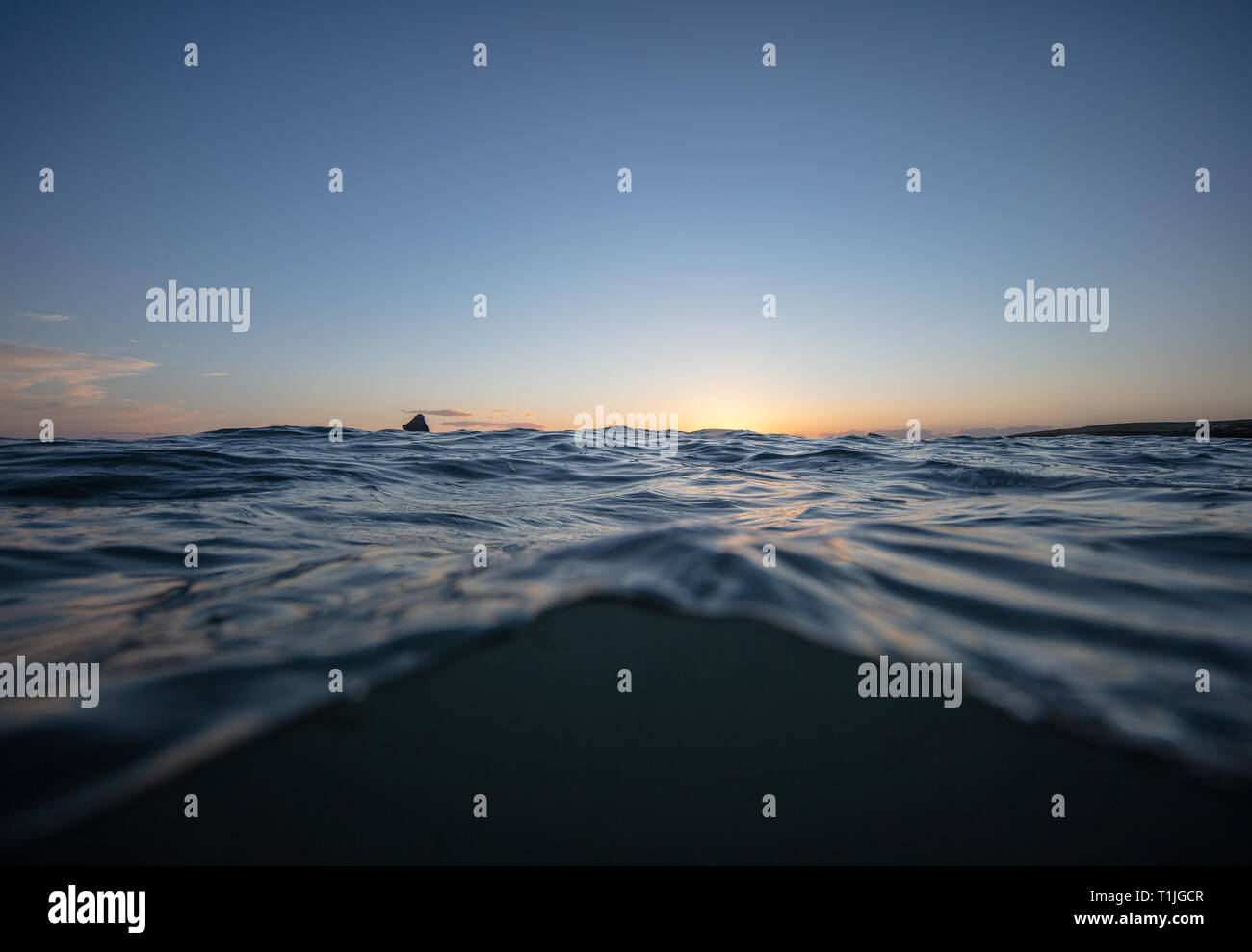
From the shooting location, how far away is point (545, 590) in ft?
8.60

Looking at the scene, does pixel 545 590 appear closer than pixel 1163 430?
Yes

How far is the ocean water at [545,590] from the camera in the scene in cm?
170

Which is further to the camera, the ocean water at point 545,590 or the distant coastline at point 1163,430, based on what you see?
the distant coastline at point 1163,430

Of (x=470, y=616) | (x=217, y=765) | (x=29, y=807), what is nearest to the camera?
(x=29, y=807)

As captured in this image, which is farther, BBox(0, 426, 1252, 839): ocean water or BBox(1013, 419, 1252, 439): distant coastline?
BBox(1013, 419, 1252, 439): distant coastline

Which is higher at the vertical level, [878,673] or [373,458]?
[373,458]

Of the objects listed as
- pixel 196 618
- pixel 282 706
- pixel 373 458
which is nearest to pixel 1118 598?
pixel 282 706

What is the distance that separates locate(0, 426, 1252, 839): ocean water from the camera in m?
1.70

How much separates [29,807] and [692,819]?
5.52ft
